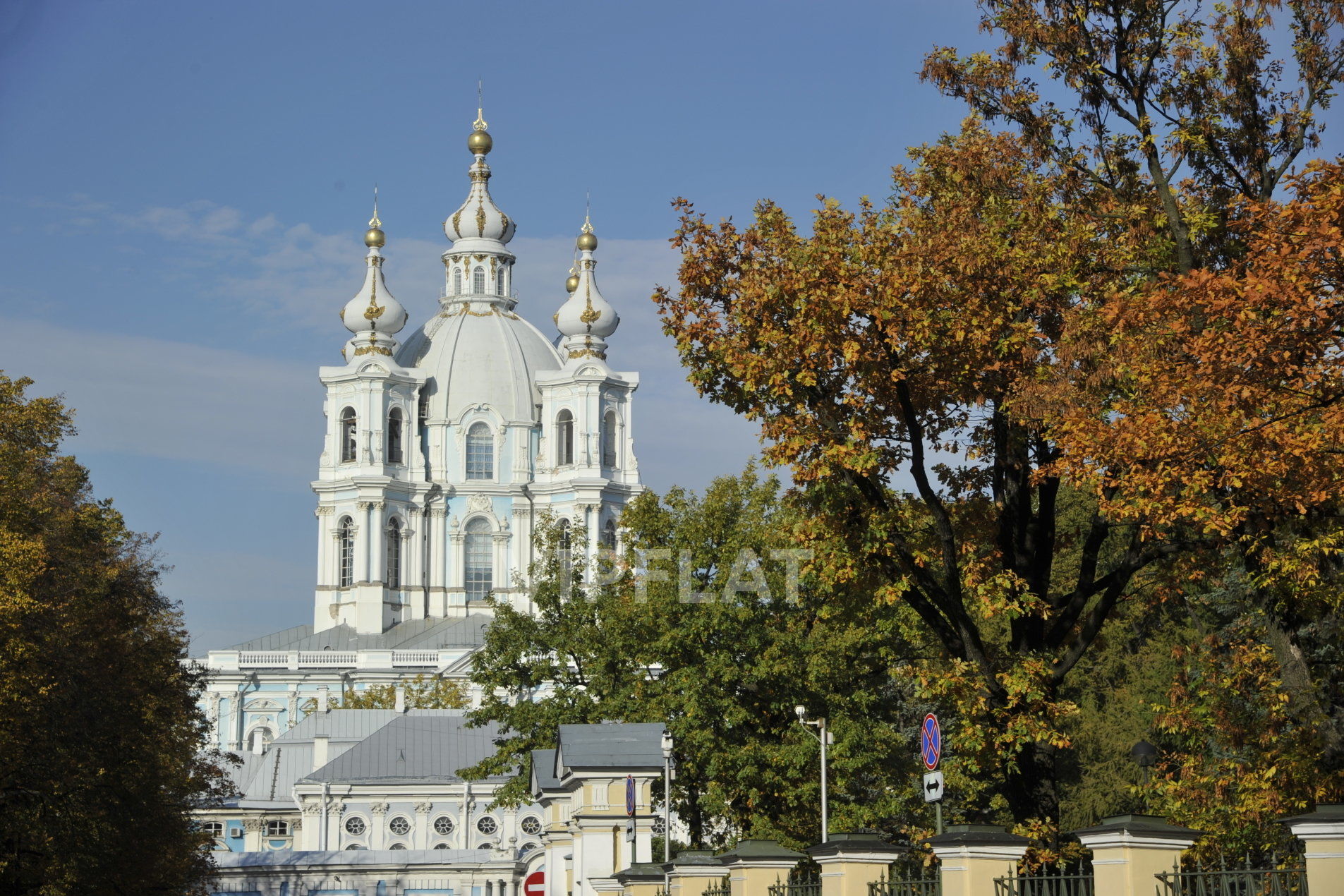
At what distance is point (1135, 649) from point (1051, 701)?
34289mm

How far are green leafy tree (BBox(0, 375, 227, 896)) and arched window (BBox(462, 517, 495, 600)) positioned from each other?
73052 millimetres

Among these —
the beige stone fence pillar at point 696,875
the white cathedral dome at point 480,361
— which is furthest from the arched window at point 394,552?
the beige stone fence pillar at point 696,875

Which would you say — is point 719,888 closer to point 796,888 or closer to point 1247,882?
point 796,888

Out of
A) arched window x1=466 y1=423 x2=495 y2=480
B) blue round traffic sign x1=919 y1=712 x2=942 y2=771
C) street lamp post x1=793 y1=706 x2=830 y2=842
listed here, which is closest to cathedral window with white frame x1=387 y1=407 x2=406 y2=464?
arched window x1=466 y1=423 x2=495 y2=480

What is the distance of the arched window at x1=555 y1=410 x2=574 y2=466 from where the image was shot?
373ft

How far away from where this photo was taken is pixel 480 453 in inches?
4545

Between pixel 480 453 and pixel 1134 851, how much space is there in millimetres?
102251

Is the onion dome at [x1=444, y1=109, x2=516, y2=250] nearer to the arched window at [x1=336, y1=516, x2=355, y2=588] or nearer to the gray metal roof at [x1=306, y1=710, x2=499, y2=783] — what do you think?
the arched window at [x1=336, y1=516, x2=355, y2=588]

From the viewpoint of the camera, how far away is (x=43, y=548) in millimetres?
30812

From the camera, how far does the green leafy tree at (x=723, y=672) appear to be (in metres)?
38.0

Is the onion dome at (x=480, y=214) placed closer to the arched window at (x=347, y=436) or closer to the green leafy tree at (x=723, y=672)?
the arched window at (x=347, y=436)

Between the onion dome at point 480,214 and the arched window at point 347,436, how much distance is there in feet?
44.8

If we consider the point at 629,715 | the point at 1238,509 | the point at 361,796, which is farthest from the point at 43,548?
the point at 361,796

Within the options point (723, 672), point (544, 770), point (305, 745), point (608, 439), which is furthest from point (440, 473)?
point (544, 770)
